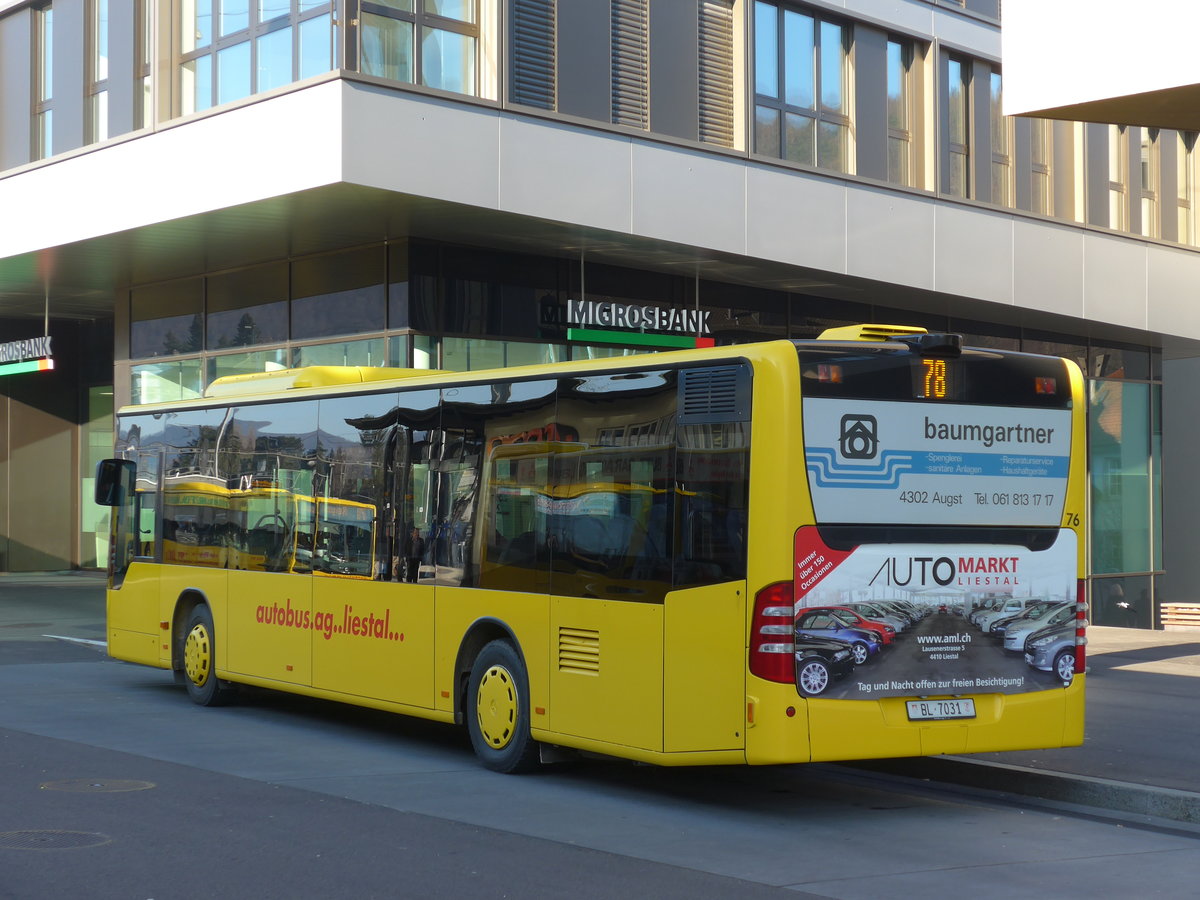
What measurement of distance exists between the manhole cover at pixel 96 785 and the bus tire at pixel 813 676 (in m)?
3.92

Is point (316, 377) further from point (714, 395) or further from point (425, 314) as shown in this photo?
point (425, 314)

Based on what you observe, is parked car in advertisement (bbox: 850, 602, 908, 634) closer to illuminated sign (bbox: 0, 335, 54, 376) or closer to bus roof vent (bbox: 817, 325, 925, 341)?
bus roof vent (bbox: 817, 325, 925, 341)

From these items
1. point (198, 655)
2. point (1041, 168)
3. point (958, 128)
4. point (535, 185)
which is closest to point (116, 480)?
point (198, 655)

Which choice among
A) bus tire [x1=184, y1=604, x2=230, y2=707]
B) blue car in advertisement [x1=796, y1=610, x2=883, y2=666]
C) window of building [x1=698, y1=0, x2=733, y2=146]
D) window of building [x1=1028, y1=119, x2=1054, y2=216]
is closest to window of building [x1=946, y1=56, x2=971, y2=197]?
window of building [x1=1028, y1=119, x2=1054, y2=216]

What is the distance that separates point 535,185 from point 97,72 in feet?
24.6

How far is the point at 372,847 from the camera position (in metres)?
7.78

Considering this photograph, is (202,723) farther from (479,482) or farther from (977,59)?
(977,59)

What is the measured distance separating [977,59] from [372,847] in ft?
69.8

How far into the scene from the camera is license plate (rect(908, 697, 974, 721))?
8953mm

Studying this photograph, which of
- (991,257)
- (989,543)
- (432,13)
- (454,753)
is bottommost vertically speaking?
(454,753)

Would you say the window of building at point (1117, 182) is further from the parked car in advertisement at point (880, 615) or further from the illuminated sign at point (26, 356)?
the parked car in advertisement at point (880, 615)

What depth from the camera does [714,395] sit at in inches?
354

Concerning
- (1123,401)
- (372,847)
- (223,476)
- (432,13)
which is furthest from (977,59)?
(372,847)

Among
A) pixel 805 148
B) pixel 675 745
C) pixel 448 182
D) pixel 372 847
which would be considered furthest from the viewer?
pixel 805 148
